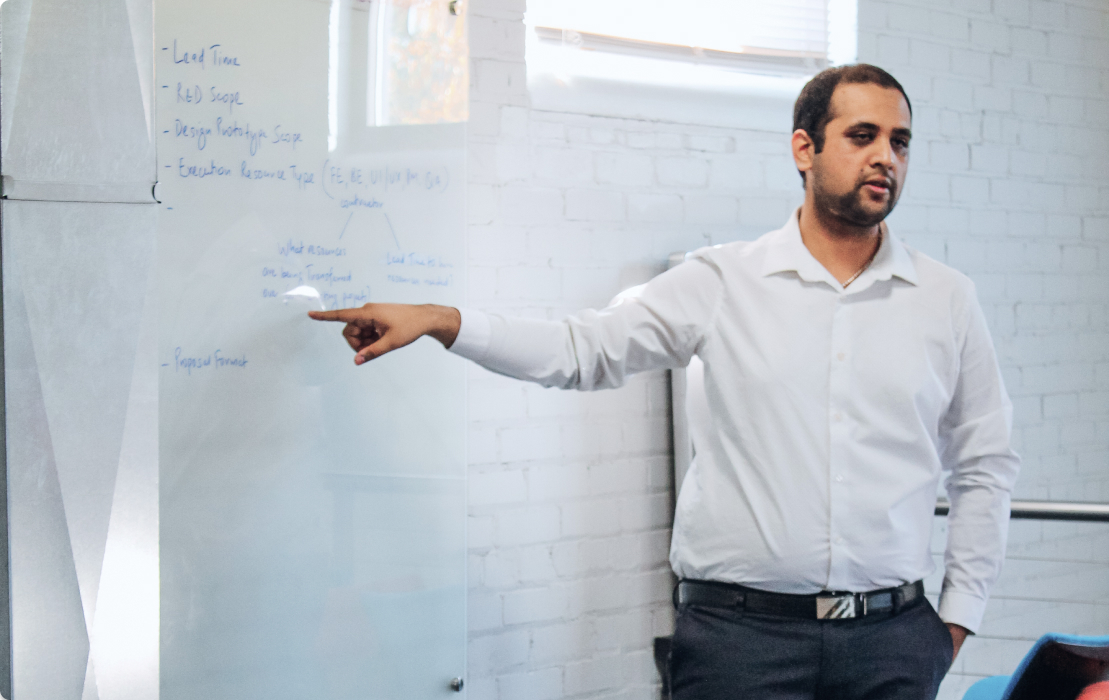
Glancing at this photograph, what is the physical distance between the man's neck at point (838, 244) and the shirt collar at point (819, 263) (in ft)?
0.07

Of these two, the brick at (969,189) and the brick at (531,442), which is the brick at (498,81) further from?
the brick at (969,189)

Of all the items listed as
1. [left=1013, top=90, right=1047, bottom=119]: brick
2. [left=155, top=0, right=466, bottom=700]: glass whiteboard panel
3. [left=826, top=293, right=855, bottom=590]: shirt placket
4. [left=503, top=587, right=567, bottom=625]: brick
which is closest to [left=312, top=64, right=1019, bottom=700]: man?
[left=826, top=293, right=855, bottom=590]: shirt placket

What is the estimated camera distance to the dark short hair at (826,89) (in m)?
1.32

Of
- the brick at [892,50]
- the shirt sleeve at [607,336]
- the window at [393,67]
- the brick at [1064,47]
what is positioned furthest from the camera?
the brick at [1064,47]

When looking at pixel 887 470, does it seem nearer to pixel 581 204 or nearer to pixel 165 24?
pixel 581 204

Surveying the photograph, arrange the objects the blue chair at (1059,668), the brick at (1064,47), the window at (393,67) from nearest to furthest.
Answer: the blue chair at (1059,668), the window at (393,67), the brick at (1064,47)

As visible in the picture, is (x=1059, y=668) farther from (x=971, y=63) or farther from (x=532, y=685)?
(x=971, y=63)

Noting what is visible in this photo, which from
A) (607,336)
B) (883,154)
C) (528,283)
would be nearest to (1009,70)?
(883,154)

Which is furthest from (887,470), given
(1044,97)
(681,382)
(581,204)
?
(1044,97)

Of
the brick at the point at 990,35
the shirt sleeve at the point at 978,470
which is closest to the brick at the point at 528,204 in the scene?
the shirt sleeve at the point at 978,470

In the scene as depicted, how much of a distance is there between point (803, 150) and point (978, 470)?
59 cm

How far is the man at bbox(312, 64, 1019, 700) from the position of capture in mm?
1218

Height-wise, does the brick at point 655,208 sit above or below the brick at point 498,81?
below

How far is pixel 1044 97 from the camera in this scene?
8.15 feet
